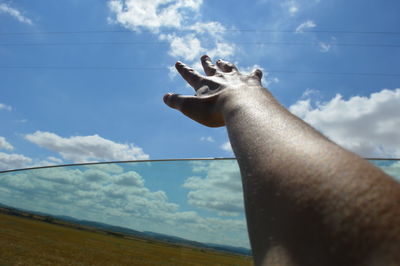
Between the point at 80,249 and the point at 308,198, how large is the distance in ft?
15.1

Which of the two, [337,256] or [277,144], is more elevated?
[277,144]

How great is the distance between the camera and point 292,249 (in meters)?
0.58

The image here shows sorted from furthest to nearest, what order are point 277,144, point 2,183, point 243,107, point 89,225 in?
point 2,183 → point 89,225 → point 243,107 → point 277,144

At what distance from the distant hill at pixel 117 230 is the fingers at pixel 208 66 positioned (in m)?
2.27

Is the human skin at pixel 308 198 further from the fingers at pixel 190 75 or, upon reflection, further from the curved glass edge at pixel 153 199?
the curved glass edge at pixel 153 199

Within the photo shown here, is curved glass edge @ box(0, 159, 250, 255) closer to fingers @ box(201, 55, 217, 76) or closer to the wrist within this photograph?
fingers @ box(201, 55, 217, 76)

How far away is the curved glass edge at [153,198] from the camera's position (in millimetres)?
3465

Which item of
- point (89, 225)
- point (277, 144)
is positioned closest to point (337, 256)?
point (277, 144)

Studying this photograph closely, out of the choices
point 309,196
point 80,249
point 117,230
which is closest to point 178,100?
point 309,196

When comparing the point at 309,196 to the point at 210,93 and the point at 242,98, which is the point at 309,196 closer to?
the point at 242,98

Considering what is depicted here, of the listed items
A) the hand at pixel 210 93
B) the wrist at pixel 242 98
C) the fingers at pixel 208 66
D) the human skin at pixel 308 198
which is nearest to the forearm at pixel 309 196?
the human skin at pixel 308 198

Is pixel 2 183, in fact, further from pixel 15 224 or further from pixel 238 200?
pixel 238 200

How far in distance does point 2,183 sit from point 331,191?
5.45m

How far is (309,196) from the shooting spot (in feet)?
1.92
